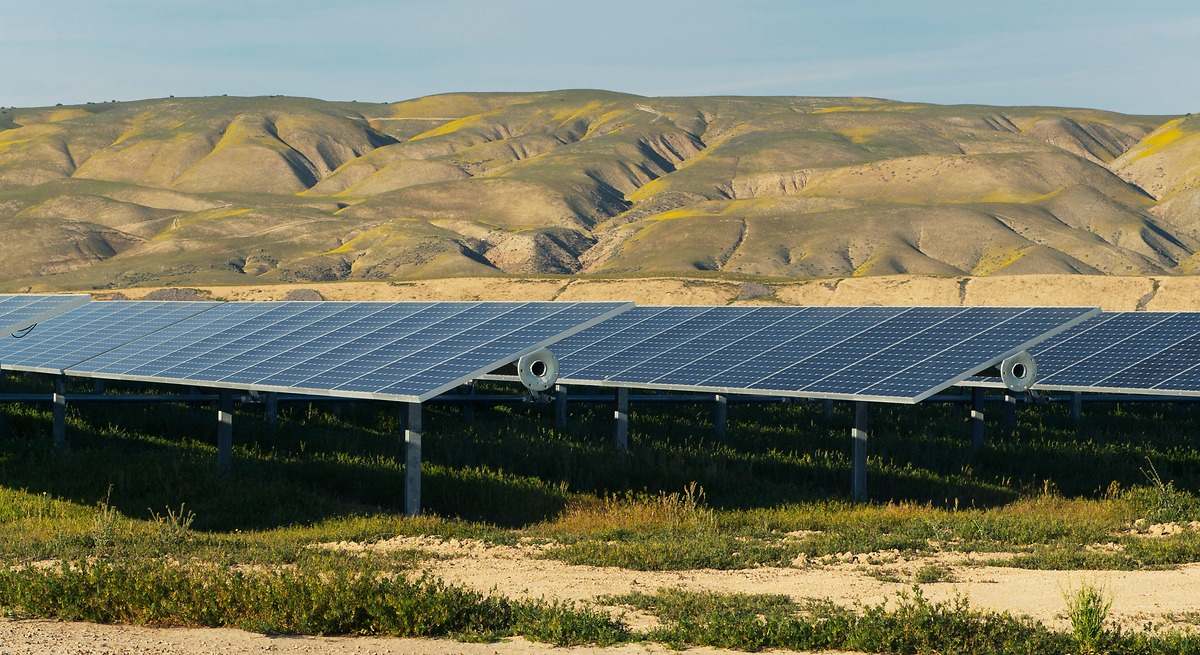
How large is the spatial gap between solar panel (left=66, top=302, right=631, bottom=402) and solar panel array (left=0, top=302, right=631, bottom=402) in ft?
0.07

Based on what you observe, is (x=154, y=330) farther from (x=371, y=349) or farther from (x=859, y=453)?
(x=859, y=453)

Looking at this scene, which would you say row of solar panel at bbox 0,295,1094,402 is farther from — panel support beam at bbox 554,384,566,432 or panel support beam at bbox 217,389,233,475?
→ panel support beam at bbox 554,384,566,432

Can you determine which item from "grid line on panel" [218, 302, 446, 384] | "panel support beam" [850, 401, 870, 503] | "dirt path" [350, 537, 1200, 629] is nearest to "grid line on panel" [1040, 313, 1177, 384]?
"panel support beam" [850, 401, 870, 503]

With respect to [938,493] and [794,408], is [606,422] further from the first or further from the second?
[938,493]

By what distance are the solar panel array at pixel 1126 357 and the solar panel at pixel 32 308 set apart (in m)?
14.9

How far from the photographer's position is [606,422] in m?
31.7

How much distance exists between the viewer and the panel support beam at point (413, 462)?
20.4 meters

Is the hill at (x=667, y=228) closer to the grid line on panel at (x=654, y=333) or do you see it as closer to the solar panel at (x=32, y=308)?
the grid line on panel at (x=654, y=333)

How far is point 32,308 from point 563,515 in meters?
12.5

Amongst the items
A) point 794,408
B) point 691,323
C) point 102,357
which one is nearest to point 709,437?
point 691,323

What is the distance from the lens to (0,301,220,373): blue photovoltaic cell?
88.8 feet

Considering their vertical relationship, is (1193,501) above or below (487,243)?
below

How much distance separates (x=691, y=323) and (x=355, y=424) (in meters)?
6.77

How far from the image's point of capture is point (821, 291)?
96625 millimetres
